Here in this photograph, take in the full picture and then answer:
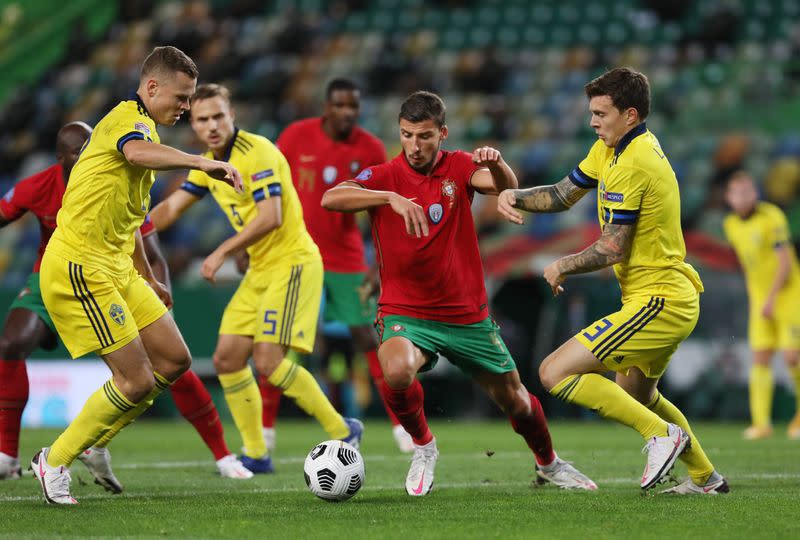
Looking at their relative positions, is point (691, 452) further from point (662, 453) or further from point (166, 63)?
point (166, 63)

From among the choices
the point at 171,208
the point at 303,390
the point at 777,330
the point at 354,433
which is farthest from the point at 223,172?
the point at 777,330

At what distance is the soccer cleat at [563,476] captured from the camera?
6.21 m

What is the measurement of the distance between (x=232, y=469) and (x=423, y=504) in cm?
190

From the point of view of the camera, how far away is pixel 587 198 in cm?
1440

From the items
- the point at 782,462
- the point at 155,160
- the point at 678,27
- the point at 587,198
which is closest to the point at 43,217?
the point at 155,160

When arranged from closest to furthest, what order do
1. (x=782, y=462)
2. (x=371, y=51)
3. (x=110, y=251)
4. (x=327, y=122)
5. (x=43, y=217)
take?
(x=110, y=251)
(x=43, y=217)
(x=782, y=462)
(x=327, y=122)
(x=371, y=51)

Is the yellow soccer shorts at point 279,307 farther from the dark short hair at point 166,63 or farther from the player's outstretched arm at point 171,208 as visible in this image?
the dark short hair at point 166,63

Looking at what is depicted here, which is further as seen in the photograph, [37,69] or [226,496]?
[37,69]

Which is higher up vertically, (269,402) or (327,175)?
(327,175)

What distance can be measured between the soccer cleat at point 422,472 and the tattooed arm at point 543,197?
134 centimetres

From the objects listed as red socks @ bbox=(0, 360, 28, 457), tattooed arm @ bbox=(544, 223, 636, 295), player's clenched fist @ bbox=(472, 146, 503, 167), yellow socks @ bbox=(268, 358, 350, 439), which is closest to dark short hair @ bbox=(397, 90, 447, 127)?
player's clenched fist @ bbox=(472, 146, 503, 167)

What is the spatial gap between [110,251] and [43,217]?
1.39m

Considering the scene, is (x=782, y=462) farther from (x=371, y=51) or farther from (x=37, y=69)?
(x=37, y=69)

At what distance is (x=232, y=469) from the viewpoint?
7090 millimetres
